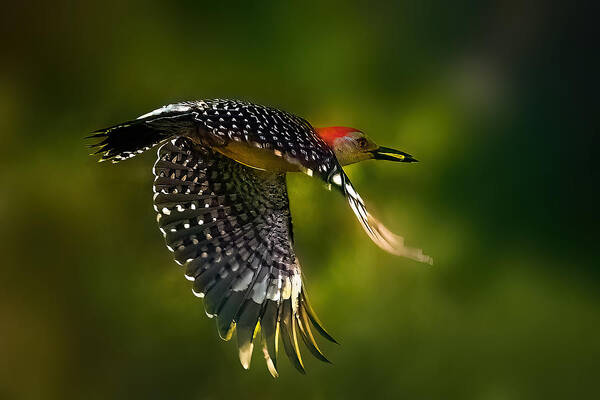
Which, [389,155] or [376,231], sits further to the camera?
[389,155]

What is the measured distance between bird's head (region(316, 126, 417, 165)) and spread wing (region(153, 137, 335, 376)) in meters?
0.12

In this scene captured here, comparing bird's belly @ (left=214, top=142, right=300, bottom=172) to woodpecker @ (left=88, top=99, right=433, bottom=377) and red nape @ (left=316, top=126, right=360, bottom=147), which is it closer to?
woodpecker @ (left=88, top=99, right=433, bottom=377)

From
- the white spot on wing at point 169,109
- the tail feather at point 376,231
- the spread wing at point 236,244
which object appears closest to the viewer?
the tail feather at point 376,231

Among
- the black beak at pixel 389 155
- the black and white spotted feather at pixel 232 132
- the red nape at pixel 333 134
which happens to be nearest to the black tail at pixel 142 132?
the black and white spotted feather at pixel 232 132

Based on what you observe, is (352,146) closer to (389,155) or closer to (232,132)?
(389,155)

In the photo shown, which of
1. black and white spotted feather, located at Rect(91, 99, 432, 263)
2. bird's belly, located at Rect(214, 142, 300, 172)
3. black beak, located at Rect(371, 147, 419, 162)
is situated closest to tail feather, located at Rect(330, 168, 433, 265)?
black and white spotted feather, located at Rect(91, 99, 432, 263)

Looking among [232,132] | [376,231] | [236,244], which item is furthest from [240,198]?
[376,231]

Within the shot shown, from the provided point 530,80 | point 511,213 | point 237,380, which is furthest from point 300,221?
point 530,80

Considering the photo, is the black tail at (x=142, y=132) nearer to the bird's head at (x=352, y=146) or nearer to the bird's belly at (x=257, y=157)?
the bird's belly at (x=257, y=157)

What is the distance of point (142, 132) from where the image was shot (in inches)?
36.2

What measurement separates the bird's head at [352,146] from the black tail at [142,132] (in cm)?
25

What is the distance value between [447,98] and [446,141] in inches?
3.9

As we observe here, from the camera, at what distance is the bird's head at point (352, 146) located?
104cm

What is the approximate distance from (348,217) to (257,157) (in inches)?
12.9
